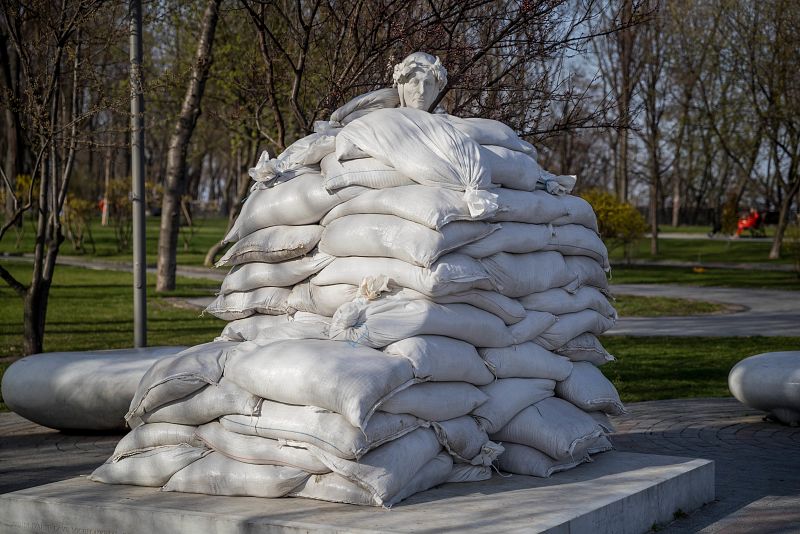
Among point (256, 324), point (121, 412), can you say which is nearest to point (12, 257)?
point (121, 412)

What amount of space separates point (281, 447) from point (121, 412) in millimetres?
3421

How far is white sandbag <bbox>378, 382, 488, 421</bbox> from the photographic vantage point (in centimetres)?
516

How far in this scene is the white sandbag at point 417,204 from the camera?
564cm

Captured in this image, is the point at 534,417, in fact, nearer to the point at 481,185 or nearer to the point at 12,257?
the point at 481,185

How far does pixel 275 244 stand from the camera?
6352 millimetres

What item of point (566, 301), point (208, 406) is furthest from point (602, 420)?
point (208, 406)

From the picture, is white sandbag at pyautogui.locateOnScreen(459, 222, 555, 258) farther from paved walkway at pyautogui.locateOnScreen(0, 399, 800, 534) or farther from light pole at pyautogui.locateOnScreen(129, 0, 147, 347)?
light pole at pyautogui.locateOnScreen(129, 0, 147, 347)

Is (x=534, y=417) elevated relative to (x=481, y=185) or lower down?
lower down

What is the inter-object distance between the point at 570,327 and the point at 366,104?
1948 millimetres

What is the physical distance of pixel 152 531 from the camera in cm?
495

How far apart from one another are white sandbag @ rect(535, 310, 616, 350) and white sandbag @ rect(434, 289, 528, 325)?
24 cm

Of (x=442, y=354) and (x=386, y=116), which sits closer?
(x=442, y=354)

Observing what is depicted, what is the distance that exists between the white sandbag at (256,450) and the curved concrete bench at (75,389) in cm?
288

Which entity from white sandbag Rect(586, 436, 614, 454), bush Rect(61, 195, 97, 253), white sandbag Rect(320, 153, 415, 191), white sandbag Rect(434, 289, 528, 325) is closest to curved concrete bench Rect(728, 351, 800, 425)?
white sandbag Rect(586, 436, 614, 454)
